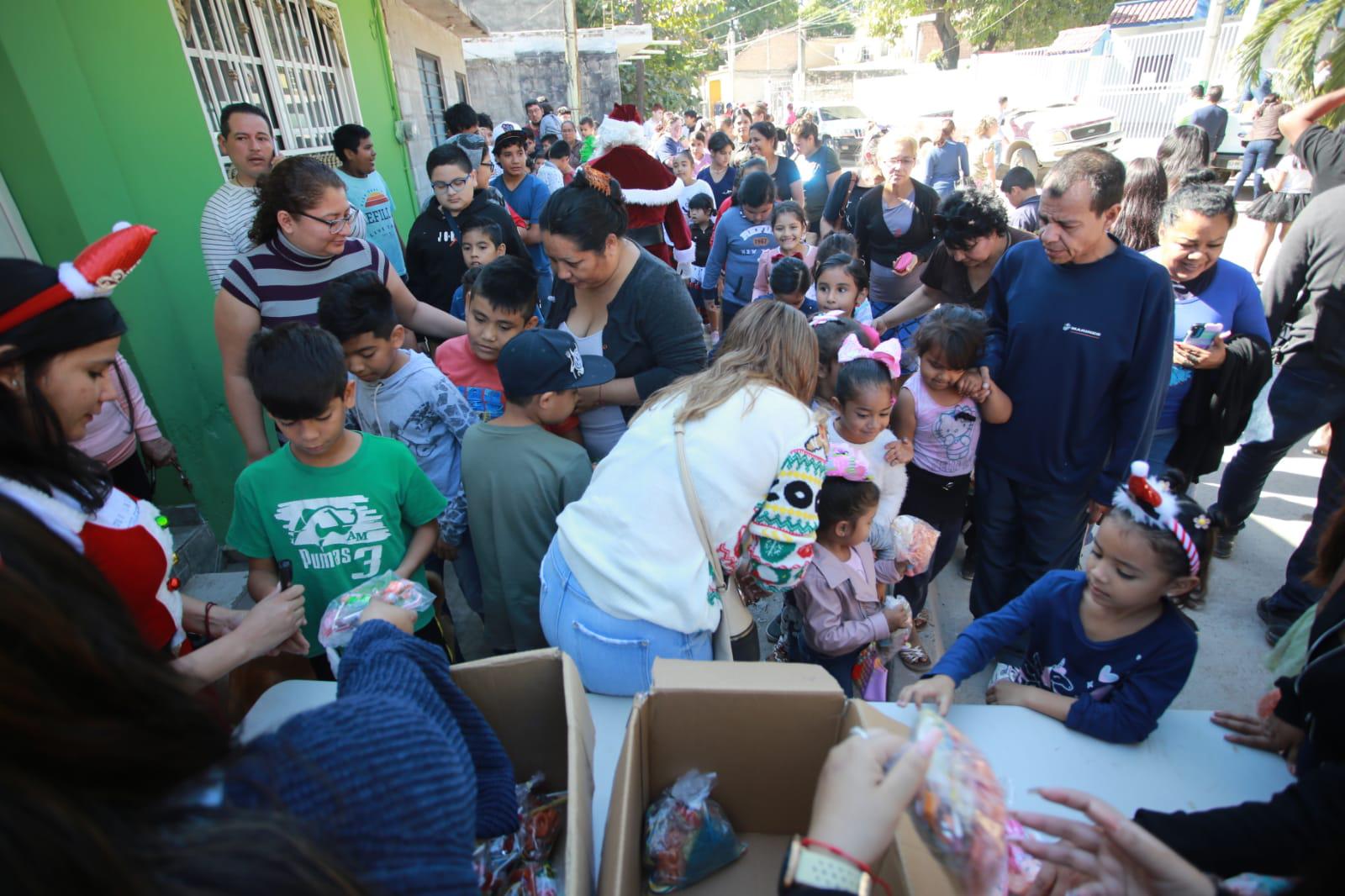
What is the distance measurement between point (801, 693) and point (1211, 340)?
2.49 m

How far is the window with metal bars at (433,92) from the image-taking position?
10.0 metres

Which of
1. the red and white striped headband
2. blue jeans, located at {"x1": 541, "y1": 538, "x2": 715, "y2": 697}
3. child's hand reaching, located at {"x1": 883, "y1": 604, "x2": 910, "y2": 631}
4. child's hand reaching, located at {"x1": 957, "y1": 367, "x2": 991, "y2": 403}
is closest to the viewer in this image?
the red and white striped headband

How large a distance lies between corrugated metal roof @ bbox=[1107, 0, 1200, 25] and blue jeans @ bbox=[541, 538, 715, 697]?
101 ft

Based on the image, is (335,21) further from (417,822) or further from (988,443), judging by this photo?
(417,822)

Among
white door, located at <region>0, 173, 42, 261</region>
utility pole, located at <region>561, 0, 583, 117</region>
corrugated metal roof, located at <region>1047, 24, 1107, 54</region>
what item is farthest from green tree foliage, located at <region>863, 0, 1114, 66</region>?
white door, located at <region>0, 173, 42, 261</region>

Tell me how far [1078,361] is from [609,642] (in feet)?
6.13

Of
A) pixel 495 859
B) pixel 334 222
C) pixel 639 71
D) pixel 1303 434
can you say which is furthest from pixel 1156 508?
pixel 639 71

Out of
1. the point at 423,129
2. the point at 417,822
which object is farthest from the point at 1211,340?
the point at 423,129

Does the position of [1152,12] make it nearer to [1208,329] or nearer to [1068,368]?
[1208,329]

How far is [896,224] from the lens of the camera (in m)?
4.38

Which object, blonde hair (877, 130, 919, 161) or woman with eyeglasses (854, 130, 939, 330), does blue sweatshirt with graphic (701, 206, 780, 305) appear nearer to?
woman with eyeglasses (854, 130, 939, 330)

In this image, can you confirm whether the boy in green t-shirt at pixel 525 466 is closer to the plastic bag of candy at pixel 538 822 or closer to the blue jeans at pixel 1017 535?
the plastic bag of candy at pixel 538 822

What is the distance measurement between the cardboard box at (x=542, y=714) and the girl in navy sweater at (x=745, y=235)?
13.0 ft

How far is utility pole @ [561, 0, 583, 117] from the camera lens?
1528 centimetres
